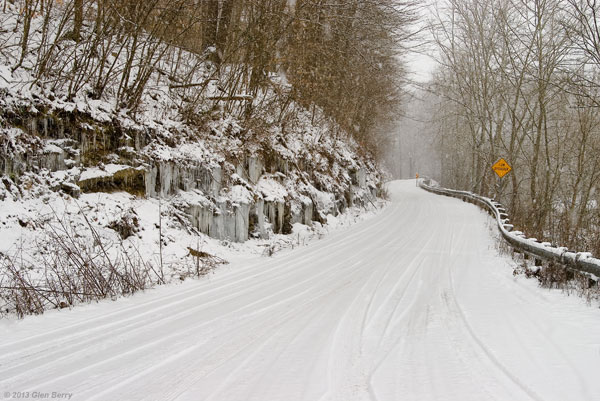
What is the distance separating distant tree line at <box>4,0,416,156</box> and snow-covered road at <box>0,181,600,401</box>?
538cm

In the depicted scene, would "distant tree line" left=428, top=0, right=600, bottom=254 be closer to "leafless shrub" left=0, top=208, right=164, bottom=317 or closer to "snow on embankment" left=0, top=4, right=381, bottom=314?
"snow on embankment" left=0, top=4, right=381, bottom=314

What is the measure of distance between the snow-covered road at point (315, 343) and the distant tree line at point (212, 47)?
17.7ft

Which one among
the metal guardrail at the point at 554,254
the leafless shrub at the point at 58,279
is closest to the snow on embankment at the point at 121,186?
the leafless shrub at the point at 58,279

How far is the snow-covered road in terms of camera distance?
9.86ft

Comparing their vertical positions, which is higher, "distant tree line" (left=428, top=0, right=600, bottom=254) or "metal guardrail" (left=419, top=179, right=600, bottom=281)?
"distant tree line" (left=428, top=0, right=600, bottom=254)

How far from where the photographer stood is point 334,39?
637 inches

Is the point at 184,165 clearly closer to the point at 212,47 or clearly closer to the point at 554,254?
the point at 212,47

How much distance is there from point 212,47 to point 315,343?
926 centimetres

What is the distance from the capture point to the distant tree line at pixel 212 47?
8031 mm

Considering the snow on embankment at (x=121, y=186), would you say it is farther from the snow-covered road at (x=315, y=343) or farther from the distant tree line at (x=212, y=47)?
the snow-covered road at (x=315, y=343)

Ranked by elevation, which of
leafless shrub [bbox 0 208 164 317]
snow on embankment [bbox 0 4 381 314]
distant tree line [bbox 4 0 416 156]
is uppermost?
distant tree line [bbox 4 0 416 156]

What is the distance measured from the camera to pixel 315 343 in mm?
3941

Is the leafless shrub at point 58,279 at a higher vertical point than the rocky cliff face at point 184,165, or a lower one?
lower

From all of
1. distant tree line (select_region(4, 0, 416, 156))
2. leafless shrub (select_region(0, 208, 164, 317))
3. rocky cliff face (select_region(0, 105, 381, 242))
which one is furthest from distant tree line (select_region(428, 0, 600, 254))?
leafless shrub (select_region(0, 208, 164, 317))
